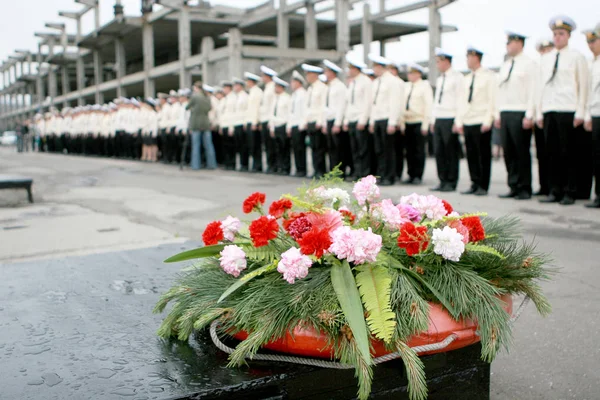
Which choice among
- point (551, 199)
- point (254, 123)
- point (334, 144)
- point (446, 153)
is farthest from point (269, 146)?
point (551, 199)

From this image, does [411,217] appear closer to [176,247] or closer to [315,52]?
[176,247]

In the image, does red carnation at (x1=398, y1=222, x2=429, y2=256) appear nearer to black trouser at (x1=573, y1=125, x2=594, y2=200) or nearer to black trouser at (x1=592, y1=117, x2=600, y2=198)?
black trouser at (x1=592, y1=117, x2=600, y2=198)

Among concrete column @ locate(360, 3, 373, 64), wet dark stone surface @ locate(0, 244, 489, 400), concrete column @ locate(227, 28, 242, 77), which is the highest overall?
concrete column @ locate(360, 3, 373, 64)

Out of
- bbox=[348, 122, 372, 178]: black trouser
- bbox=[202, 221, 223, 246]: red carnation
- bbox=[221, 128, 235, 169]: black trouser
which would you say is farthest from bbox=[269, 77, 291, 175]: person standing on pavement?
bbox=[202, 221, 223, 246]: red carnation

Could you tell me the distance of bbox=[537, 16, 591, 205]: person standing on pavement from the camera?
7.52m

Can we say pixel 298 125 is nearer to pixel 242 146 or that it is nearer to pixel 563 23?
pixel 242 146

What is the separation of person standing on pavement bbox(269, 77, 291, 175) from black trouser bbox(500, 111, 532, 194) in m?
6.13

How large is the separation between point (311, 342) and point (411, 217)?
0.66 metres

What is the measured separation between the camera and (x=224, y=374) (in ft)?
5.31

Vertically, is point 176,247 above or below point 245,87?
below

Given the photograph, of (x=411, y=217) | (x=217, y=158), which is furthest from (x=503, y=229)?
(x=217, y=158)

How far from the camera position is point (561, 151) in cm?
786

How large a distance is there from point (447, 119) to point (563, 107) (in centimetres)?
196

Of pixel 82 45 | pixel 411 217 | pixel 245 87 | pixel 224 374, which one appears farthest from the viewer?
pixel 82 45
